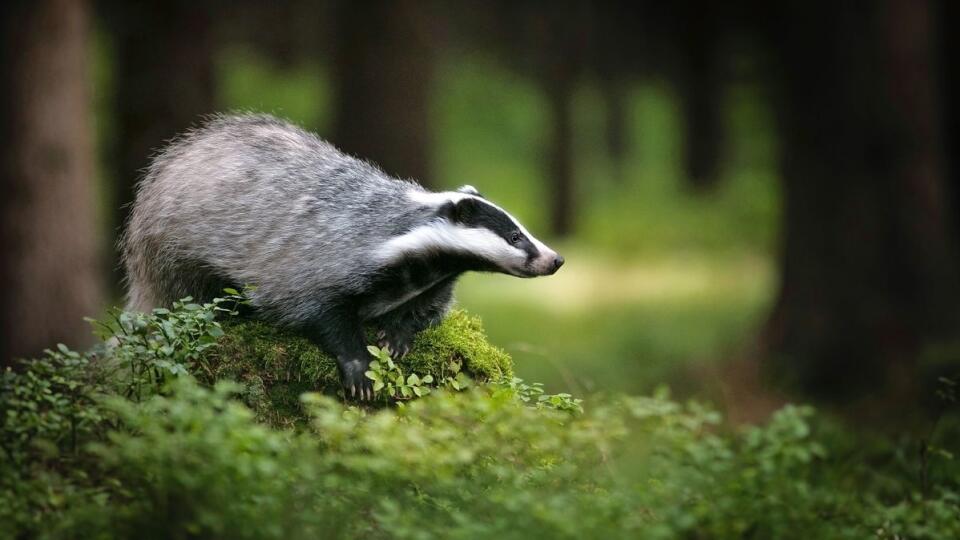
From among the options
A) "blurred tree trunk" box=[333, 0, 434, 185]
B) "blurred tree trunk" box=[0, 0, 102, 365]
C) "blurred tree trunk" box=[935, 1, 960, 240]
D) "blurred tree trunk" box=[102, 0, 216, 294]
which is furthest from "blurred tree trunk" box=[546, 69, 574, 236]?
"blurred tree trunk" box=[0, 0, 102, 365]

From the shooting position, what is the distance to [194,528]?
348cm

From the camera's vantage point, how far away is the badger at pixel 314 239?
211 inches

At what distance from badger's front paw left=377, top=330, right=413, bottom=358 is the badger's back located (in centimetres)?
26

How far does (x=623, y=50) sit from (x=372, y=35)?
52.9ft

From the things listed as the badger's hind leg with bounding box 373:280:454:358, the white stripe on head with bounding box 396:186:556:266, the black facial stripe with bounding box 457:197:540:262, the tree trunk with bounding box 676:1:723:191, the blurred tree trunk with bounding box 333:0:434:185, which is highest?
the tree trunk with bounding box 676:1:723:191

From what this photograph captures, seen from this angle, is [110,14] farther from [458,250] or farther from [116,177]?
[458,250]

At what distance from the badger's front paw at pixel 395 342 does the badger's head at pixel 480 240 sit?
0.37 m

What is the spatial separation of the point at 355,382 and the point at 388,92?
8.01m

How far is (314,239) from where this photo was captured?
18.4 ft

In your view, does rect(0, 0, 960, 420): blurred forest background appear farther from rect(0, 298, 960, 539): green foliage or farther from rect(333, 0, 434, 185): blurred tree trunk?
rect(0, 298, 960, 539): green foliage

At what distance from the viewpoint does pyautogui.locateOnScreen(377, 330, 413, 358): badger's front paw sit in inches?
212

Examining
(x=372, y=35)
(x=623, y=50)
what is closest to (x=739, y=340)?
(x=372, y=35)

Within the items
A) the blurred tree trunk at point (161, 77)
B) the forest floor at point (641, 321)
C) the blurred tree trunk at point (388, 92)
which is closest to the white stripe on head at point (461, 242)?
the forest floor at point (641, 321)

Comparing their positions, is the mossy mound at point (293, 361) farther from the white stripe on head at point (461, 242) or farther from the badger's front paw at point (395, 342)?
the white stripe on head at point (461, 242)
